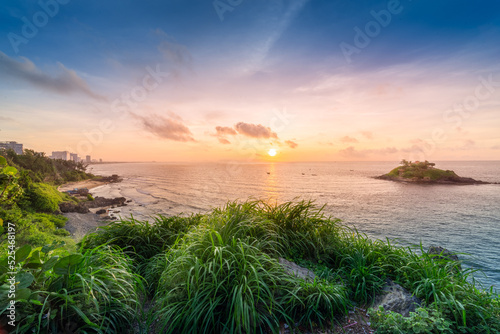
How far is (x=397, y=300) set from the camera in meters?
3.57

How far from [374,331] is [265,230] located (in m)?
2.32

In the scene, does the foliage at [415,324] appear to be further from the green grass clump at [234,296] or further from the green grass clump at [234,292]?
the green grass clump at [234,296]

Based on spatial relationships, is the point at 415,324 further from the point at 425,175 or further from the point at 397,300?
the point at 425,175

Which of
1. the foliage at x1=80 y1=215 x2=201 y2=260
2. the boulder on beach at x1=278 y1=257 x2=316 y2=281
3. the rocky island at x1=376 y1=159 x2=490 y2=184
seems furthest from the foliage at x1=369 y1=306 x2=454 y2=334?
the rocky island at x1=376 y1=159 x2=490 y2=184

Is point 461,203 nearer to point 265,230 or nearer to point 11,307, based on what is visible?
point 265,230

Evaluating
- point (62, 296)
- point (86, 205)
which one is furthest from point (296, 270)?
point (86, 205)

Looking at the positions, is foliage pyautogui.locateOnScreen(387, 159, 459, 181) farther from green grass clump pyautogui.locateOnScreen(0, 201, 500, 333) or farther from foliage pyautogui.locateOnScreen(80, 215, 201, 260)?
foliage pyautogui.locateOnScreen(80, 215, 201, 260)

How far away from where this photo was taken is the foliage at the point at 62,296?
2.31 metres

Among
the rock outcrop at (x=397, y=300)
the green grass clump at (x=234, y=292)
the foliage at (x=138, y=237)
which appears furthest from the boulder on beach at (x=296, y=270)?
the foliage at (x=138, y=237)

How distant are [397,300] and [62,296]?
177 inches

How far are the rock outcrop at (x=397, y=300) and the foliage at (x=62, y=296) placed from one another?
3688mm

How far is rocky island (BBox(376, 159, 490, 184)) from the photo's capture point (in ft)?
211

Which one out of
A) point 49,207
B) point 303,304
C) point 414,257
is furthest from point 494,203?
point 49,207

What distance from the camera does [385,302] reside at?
11.9ft
